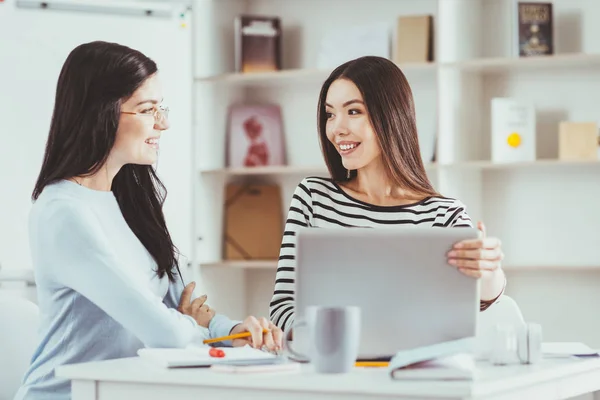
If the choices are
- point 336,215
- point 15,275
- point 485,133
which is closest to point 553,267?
point 485,133

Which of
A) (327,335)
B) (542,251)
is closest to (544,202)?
(542,251)

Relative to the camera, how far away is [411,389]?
4.91 feet

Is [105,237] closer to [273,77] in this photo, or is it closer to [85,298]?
[85,298]

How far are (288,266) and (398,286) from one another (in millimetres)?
753

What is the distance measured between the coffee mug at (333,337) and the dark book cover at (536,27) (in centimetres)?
271

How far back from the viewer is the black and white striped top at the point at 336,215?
245 centimetres

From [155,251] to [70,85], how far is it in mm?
425

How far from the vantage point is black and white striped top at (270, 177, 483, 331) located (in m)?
2.45

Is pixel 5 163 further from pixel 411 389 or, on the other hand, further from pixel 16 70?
pixel 411 389

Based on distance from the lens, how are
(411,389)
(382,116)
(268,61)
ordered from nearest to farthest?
(411,389) < (382,116) < (268,61)

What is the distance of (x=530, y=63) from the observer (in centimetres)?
410

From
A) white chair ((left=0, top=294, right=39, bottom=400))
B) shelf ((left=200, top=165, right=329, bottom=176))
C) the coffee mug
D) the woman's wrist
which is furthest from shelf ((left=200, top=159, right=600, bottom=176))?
the coffee mug

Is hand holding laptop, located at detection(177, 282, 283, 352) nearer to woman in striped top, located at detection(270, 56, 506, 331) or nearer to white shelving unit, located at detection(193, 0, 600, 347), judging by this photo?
woman in striped top, located at detection(270, 56, 506, 331)

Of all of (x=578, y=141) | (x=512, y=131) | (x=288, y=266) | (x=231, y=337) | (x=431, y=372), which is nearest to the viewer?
(x=431, y=372)
